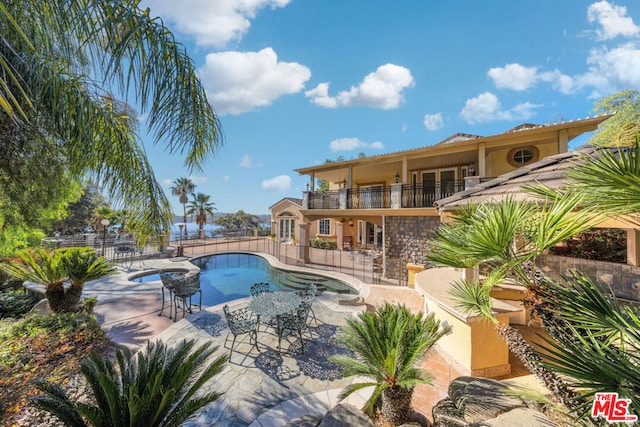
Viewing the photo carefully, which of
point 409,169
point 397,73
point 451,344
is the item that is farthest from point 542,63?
point 451,344

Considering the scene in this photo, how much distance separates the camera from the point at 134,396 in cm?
234

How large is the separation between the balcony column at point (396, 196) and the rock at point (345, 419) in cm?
952

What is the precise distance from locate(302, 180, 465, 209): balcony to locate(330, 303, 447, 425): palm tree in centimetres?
843

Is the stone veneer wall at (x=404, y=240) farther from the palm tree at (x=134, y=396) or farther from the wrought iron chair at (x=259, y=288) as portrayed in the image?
the palm tree at (x=134, y=396)

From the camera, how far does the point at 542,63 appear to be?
9633 mm

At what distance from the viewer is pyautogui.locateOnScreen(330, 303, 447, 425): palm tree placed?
315 centimetres

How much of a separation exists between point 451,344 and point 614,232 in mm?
6760

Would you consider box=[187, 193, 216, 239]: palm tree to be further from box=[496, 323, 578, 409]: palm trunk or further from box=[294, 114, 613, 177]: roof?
box=[496, 323, 578, 409]: palm trunk

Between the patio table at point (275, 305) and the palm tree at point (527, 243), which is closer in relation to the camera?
the palm tree at point (527, 243)

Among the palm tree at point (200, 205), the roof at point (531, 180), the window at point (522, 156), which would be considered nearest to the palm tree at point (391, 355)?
the roof at point (531, 180)

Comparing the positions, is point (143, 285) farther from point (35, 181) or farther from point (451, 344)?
point (451, 344)

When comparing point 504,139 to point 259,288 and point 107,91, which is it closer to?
point 259,288

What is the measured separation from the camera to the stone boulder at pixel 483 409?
2504 millimetres

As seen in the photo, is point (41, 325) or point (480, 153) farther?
point (480, 153)
